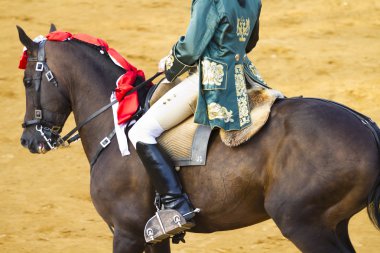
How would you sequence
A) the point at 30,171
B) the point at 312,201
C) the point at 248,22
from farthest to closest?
the point at 30,171, the point at 248,22, the point at 312,201

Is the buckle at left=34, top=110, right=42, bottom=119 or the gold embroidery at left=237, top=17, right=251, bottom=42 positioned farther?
the buckle at left=34, top=110, right=42, bottom=119

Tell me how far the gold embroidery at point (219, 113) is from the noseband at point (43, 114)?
126 centimetres

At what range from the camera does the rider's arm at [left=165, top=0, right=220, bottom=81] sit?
218 inches

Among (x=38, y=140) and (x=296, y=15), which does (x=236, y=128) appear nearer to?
(x=38, y=140)

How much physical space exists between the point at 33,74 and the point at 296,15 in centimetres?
921

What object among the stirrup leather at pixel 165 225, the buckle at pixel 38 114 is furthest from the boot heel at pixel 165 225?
the buckle at pixel 38 114

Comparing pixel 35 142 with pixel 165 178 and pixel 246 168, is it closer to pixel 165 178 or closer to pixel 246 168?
pixel 165 178

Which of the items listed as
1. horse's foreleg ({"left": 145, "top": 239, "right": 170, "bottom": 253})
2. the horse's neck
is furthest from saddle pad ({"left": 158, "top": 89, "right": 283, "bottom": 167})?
horse's foreleg ({"left": 145, "top": 239, "right": 170, "bottom": 253})

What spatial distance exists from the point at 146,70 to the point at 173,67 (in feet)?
23.1

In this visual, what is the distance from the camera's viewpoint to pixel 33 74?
6.34m

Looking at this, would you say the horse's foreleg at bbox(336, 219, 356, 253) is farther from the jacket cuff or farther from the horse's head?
the horse's head

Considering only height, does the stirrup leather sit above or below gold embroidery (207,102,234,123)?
below

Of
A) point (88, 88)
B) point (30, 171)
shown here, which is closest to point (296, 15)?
point (30, 171)

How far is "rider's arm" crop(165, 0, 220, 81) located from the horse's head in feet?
3.54
